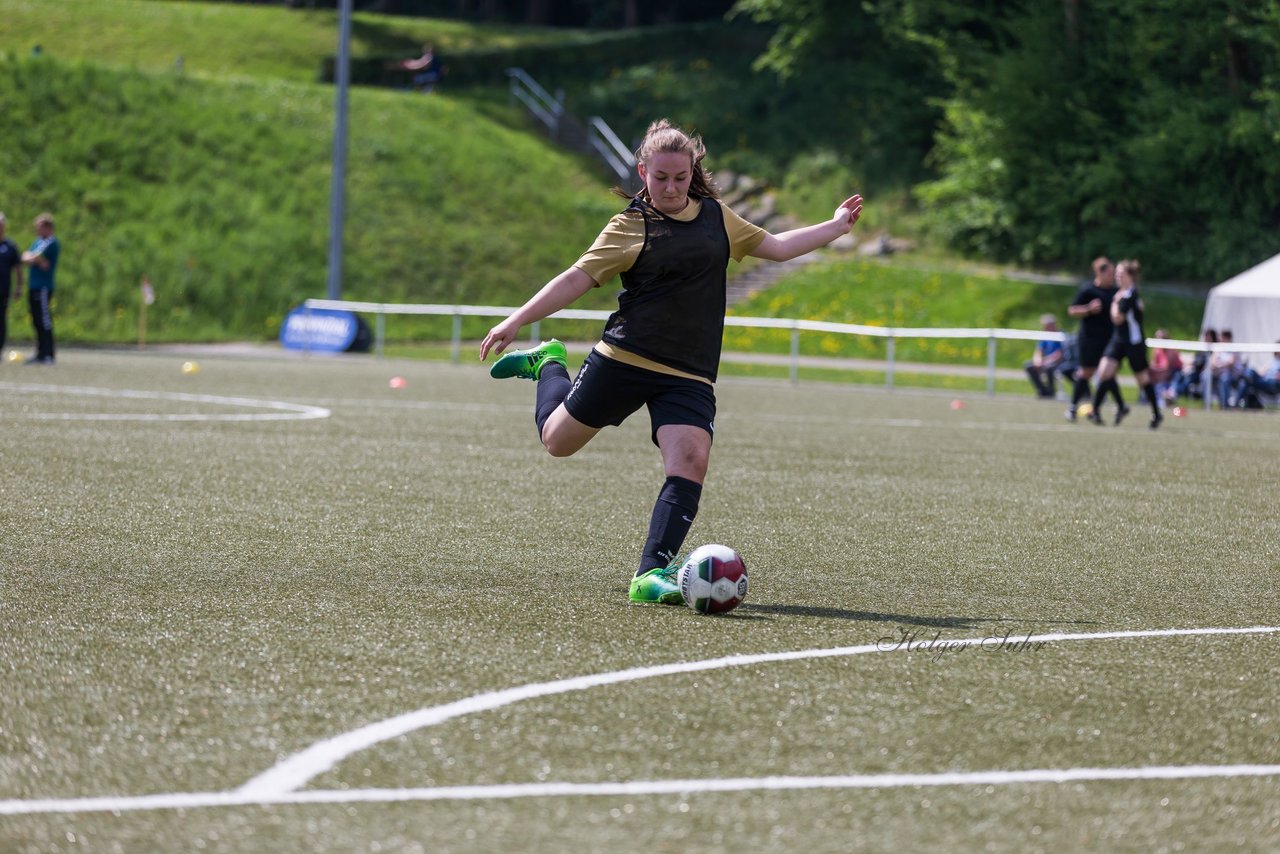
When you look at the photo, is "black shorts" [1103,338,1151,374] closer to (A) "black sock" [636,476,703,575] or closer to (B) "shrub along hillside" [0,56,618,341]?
(A) "black sock" [636,476,703,575]

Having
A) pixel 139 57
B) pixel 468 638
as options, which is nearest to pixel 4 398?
pixel 468 638

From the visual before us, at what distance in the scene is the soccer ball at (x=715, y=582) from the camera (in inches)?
247

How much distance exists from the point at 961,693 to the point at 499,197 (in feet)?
137

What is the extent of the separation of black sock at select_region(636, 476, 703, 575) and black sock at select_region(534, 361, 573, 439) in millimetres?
746

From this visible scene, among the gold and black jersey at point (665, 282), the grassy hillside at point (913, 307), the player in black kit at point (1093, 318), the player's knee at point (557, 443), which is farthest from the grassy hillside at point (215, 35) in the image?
the gold and black jersey at point (665, 282)

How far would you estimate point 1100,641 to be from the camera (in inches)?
234

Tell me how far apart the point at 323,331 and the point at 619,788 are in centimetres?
2939

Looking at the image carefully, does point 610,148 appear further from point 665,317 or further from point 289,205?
point 665,317

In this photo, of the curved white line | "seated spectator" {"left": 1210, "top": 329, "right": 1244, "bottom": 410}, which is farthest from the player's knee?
"seated spectator" {"left": 1210, "top": 329, "right": 1244, "bottom": 410}

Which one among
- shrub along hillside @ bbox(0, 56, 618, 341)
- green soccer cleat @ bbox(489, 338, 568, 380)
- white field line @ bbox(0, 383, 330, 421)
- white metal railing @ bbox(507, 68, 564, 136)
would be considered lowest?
white field line @ bbox(0, 383, 330, 421)

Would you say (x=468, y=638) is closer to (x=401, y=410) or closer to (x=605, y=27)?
(x=401, y=410)

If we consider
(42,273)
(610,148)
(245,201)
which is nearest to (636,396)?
(42,273)

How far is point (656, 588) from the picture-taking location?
654 cm

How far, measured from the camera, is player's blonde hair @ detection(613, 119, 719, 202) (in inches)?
261
